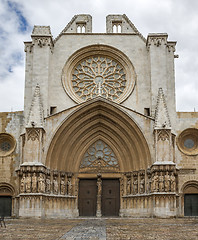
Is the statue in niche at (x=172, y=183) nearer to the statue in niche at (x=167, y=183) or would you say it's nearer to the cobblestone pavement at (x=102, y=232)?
the statue in niche at (x=167, y=183)

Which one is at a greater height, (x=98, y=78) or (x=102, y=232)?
(x=98, y=78)

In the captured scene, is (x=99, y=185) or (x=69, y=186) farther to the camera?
(x=99, y=185)

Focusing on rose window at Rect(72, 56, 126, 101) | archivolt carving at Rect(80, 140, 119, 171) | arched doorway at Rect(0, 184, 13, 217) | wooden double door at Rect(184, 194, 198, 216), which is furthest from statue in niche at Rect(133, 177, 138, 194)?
arched doorway at Rect(0, 184, 13, 217)

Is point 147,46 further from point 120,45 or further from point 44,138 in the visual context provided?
point 44,138

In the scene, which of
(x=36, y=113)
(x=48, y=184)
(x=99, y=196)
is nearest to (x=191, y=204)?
(x=99, y=196)

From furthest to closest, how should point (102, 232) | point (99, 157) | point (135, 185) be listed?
point (99, 157) → point (135, 185) → point (102, 232)

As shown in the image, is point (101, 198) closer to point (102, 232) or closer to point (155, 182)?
point (155, 182)

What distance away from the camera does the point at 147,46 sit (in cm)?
2228

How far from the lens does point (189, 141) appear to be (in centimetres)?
2169

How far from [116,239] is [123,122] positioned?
41.0ft

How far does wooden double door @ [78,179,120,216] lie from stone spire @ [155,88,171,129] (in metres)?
4.15

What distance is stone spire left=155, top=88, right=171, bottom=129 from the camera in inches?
760

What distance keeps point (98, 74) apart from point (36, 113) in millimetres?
4998

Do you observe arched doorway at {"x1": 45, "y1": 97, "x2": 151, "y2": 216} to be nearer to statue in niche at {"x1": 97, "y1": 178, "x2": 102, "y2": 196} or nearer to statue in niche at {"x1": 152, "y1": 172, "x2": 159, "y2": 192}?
statue in niche at {"x1": 97, "y1": 178, "x2": 102, "y2": 196}
